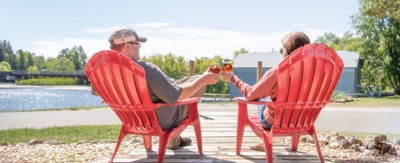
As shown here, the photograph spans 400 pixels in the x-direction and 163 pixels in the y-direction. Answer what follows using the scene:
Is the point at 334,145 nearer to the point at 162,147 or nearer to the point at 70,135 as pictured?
the point at 162,147

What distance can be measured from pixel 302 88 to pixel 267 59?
2150cm

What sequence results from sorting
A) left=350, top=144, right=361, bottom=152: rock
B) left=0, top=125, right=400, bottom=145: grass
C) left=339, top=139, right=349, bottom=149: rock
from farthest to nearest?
left=0, top=125, right=400, bottom=145: grass → left=339, top=139, right=349, bottom=149: rock → left=350, top=144, right=361, bottom=152: rock

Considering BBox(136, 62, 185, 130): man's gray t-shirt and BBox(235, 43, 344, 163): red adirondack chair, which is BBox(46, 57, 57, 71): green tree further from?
BBox(235, 43, 344, 163): red adirondack chair

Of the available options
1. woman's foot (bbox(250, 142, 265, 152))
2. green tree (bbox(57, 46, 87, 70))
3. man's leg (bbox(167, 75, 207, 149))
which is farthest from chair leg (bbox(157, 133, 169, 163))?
green tree (bbox(57, 46, 87, 70))

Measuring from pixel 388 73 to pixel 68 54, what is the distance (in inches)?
2727

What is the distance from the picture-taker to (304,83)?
2537 mm

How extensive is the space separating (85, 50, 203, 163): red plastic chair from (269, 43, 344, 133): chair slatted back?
0.68 m

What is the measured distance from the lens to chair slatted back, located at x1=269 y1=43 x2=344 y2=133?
8.07 feet

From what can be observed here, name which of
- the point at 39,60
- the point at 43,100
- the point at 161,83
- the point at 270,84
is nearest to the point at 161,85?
the point at 161,83

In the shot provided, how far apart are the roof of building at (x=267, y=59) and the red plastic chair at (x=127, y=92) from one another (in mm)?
20638

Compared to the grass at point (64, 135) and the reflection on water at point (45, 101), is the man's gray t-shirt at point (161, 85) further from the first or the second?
the reflection on water at point (45, 101)

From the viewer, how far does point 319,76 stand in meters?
2.57

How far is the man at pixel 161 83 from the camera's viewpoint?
2.52 meters

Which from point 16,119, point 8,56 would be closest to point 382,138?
point 16,119
